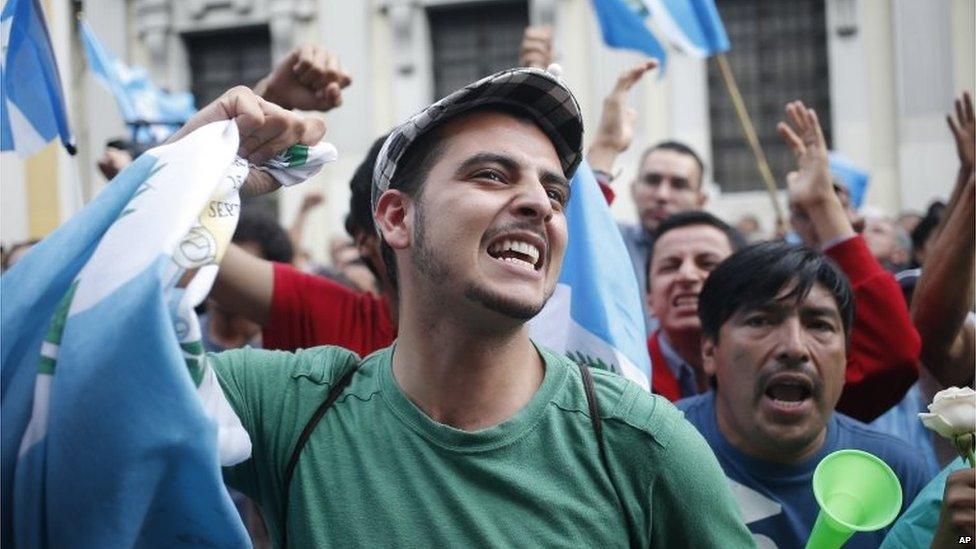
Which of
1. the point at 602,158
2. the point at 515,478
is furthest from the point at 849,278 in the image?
the point at 515,478

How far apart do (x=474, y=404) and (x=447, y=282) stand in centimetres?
21

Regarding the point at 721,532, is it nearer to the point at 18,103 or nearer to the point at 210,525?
the point at 210,525

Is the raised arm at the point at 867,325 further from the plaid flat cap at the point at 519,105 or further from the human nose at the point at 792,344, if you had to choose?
the plaid flat cap at the point at 519,105

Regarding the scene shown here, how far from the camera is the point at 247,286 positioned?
314 centimetres

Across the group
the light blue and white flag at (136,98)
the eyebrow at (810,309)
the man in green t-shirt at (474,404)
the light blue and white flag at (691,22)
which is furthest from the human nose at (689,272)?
the light blue and white flag at (136,98)

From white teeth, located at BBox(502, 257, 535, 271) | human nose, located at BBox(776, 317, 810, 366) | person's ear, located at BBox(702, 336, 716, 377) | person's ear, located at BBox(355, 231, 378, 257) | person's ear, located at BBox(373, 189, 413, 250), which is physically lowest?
person's ear, located at BBox(702, 336, 716, 377)

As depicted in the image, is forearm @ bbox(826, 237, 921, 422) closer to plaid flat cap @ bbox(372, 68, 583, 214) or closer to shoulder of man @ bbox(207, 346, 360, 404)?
plaid flat cap @ bbox(372, 68, 583, 214)

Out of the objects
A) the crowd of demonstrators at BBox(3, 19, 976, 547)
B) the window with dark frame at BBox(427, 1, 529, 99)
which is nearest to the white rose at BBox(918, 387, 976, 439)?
the crowd of demonstrators at BBox(3, 19, 976, 547)

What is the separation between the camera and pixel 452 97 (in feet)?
6.82

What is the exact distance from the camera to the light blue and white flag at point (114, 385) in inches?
62.0

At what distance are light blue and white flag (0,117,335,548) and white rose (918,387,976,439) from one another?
3.75 feet

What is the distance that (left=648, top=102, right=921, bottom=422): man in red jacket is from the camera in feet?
10.5

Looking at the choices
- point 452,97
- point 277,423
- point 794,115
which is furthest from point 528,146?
point 794,115

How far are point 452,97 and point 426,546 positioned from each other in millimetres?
757
